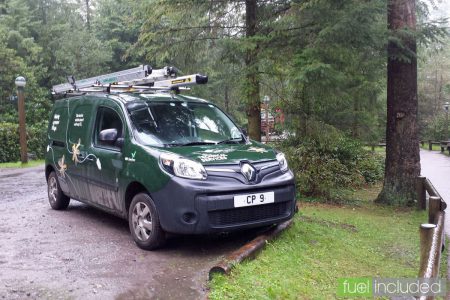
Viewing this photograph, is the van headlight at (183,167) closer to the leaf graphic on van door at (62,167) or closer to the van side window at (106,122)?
the van side window at (106,122)

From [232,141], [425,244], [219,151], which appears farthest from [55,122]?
[425,244]

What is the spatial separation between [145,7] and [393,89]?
5.98 meters

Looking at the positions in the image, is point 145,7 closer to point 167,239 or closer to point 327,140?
point 327,140

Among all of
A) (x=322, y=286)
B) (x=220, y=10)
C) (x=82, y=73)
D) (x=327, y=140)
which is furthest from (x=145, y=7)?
(x=82, y=73)

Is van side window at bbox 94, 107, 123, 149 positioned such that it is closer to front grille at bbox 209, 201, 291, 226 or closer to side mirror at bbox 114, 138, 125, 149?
side mirror at bbox 114, 138, 125, 149

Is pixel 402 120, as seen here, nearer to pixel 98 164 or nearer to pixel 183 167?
pixel 183 167

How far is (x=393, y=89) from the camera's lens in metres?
10.5

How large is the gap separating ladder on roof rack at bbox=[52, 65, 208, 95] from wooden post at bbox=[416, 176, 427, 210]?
18.0ft

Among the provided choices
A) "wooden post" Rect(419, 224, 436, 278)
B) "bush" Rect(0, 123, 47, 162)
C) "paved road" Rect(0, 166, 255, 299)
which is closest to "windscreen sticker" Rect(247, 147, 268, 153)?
"paved road" Rect(0, 166, 255, 299)

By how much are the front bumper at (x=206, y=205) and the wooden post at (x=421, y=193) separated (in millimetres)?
5492

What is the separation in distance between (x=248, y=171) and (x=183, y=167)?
76 centimetres

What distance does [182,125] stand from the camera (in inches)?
257

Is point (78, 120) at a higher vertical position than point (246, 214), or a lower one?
higher

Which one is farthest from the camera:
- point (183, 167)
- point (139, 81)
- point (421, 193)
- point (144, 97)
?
point (421, 193)
